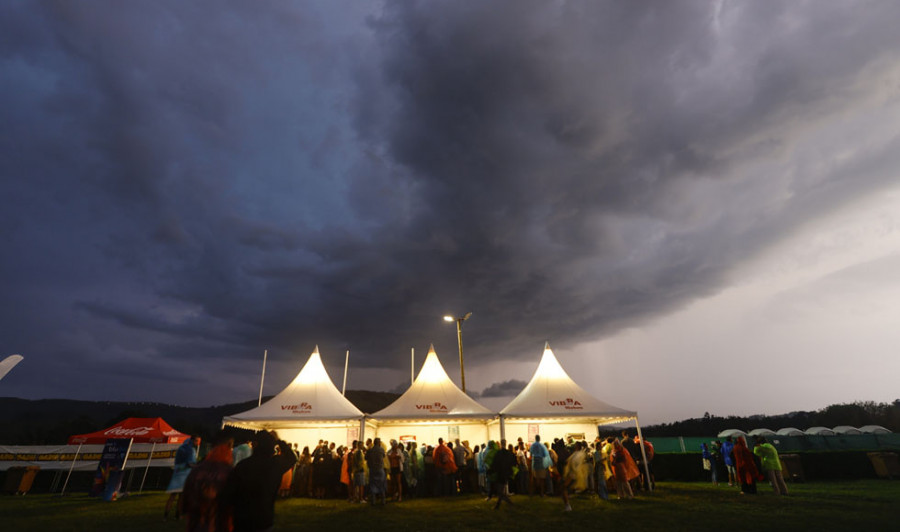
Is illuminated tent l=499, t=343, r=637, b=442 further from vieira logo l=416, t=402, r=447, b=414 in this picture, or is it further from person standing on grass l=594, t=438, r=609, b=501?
person standing on grass l=594, t=438, r=609, b=501

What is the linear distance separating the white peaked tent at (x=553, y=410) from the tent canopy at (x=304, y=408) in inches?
239

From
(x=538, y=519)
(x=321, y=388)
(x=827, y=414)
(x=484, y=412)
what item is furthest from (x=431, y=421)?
(x=827, y=414)

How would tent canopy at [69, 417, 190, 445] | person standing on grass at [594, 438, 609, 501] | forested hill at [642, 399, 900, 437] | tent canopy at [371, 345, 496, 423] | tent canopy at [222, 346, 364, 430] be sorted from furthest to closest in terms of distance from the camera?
forested hill at [642, 399, 900, 437], tent canopy at [69, 417, 190, 445], tent canopy at [371, 345, 496, 423], tent canopy at [222, 346, 364, 430], person standing on grass at [594, 438, 609, 501]

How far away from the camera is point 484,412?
1617 cm

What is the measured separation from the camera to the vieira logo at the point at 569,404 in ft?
54.1

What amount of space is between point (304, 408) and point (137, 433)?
244 inches

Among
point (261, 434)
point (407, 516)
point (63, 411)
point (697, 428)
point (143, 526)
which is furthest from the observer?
point (63, 411)

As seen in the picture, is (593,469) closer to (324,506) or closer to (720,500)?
(720,500)

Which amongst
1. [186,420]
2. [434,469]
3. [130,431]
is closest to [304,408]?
[434,469]

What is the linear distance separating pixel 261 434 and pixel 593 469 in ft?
40.8

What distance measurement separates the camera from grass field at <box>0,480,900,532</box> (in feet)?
26.5

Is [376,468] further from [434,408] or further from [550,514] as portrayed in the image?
[434,408]

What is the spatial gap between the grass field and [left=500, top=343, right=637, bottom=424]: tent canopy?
11.7ft

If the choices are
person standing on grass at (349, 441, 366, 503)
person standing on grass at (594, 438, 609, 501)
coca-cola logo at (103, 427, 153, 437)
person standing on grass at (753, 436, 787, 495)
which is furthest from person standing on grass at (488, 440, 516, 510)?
coca-cola logo at (103, 427, 153, 437)
